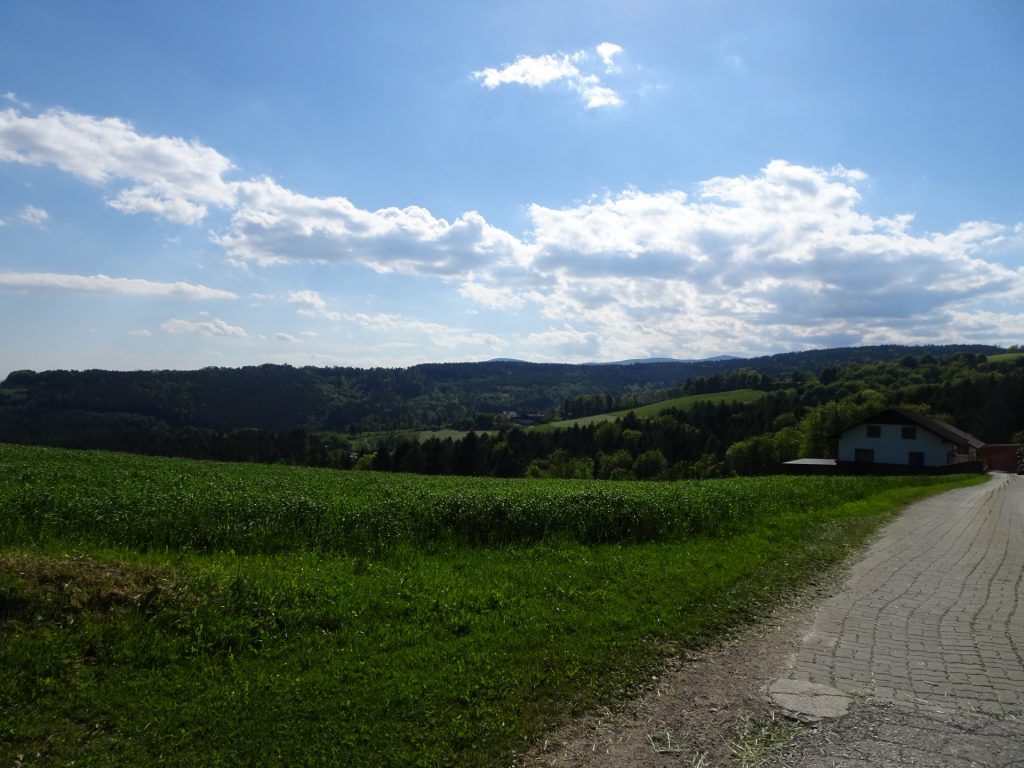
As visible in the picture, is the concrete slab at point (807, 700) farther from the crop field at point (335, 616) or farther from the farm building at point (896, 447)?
the farm building at point (896, 447)

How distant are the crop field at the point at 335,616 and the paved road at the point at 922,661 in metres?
1.15

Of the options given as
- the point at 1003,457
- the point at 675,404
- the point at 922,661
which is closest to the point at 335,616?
the point at 922,661

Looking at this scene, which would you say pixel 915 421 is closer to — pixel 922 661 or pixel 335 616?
pixel 922 661

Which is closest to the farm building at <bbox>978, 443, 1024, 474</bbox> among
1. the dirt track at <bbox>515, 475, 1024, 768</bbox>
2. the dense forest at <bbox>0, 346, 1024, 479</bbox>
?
the dense forest at <bbox>0, 346, 1024, 479</bbox>

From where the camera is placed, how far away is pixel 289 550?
10.9 metres

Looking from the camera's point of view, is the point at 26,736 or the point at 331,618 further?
the point at 331,618

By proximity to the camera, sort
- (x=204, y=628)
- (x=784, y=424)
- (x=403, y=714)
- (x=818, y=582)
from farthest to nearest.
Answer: (x=784, y=424)
(x=818, y=582)
(x=204, y=628)
(x=403, y=714)

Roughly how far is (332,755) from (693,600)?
5.54 m

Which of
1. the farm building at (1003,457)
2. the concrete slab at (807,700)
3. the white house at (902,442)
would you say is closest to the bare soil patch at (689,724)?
the concrete slab at (807,700)

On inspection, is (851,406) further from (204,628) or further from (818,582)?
(204,628)

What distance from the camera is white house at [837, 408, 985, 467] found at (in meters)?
55.7

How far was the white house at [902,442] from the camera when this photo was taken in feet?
183

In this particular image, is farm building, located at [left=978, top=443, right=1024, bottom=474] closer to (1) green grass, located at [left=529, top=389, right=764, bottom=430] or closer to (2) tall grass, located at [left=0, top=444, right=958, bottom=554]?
(2) tall grass, located at [left=0, top=444, right=958, bottom=554]

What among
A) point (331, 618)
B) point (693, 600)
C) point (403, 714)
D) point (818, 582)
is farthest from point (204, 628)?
point (818, 582)
